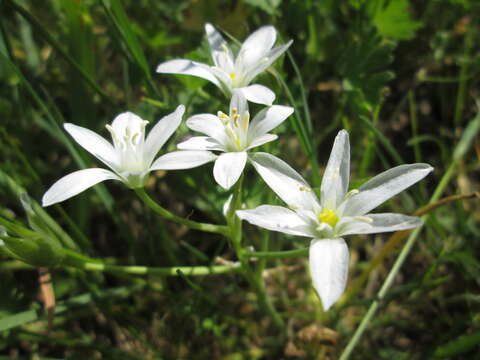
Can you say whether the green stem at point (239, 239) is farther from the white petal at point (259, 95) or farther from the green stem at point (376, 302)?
the green stem at point (376, 302)

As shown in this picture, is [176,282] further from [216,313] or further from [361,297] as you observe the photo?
[361,297]

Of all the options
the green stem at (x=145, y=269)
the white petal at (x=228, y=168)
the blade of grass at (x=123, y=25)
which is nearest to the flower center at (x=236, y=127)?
the white petal at (x=228, y=168)

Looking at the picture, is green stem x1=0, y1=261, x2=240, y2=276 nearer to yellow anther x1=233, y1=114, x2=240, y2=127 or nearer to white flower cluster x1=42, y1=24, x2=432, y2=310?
white flower cluster x1=42, y1=24, x2=432, y2=310

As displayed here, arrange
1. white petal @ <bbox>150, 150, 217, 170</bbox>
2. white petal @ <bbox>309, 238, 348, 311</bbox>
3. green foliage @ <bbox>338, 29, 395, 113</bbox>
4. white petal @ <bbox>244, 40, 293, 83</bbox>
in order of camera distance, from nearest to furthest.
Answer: white petal @ <bbox>309, 238, 348, 311</bbox> < white petal @ <bbox>150, 150, 217, 170</bbox> < white petal @ <bbox>244, 40, 293, 83</bbox> < green foliage @ <bbox>338, 29, 395, 113</bbox>

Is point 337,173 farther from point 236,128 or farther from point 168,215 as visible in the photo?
point 168,215

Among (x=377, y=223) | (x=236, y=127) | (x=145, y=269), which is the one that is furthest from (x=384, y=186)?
(x=145, y=269)

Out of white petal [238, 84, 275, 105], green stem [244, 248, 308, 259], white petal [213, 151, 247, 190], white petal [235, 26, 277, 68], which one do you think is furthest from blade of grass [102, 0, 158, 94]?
green stem [244, 248, 308, 259]
